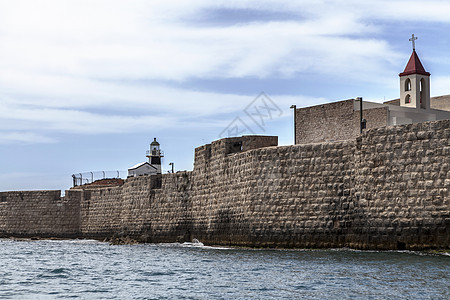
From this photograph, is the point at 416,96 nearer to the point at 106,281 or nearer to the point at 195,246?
the point at 195,246

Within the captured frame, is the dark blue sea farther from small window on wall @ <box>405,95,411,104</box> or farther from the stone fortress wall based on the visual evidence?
small window on wall @ <box>405,95,411,104</box>

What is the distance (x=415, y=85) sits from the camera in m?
30.1

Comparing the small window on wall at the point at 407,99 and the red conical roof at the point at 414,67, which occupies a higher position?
the red conical roof at the point at 414,67

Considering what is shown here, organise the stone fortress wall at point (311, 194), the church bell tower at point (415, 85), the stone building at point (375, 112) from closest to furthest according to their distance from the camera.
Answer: the stone fortress wall at point (311, 194), the stone building at point (375, 112), the church bell tower at point (415, 85)

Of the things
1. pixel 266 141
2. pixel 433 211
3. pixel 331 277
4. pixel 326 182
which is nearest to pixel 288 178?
pixel 326 182

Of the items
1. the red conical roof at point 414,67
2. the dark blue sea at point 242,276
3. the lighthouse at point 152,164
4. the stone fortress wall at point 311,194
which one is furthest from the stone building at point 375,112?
the lighthouse at point 152,164

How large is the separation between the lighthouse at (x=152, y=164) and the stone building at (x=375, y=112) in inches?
715

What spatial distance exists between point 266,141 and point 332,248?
643cm

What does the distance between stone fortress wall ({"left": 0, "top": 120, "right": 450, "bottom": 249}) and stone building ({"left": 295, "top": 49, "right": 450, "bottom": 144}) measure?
7.51 feet

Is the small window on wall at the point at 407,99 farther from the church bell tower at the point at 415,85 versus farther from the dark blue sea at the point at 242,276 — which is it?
the dark blue sea at the point at 242,276

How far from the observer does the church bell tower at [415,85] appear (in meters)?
30.1

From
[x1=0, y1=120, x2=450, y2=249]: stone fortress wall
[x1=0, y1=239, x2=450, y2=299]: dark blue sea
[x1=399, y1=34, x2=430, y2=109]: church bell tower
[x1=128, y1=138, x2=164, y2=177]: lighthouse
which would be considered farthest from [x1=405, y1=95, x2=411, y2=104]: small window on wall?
[x1=128, y1=138, x2=164, y2=177]: lighthouse

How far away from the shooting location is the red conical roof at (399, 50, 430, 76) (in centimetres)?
3050

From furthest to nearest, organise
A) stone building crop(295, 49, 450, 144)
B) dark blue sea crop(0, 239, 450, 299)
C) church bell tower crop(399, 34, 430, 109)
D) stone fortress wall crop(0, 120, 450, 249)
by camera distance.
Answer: church bell tower crop(399, 34, 430, 109) < stone building crop(295, 49, 450, 144) < stone fortress wall crop(0, 120, 450, 249) < dark blue sea crop(0, 239, 450, 299)
